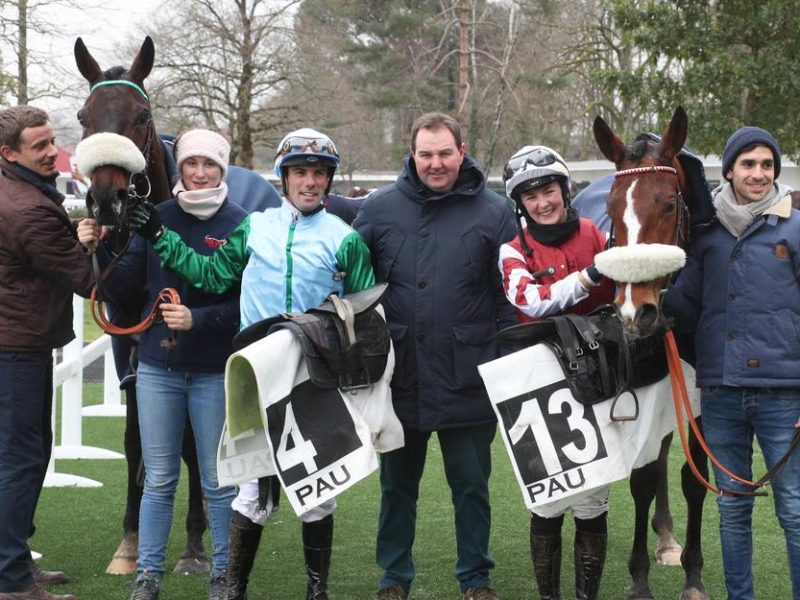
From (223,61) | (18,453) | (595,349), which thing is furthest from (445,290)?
(223,61)

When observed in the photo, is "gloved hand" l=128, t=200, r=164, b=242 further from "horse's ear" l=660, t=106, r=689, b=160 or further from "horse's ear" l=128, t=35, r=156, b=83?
"horse's ear" l=660, t=106, r=689, b=160

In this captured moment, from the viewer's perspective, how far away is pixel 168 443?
406cm

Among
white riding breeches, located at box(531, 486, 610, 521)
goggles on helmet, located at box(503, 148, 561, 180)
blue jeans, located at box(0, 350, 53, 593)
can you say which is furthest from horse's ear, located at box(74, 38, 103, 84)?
white riding breeches, located at box(531, 486, 610, 521)

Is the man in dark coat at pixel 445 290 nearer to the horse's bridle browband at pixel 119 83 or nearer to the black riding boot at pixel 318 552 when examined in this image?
the black riding boot at pixel 318 552

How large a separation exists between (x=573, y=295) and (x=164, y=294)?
1.59 meters

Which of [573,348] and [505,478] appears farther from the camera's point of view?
[505,478]

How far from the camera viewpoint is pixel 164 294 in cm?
396

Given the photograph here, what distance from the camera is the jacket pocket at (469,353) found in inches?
161

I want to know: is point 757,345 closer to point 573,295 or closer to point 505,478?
point 573,295

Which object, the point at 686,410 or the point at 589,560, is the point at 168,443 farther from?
the point at 686,410

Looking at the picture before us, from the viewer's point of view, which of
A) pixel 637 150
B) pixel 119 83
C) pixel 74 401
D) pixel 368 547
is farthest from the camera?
pixel 74 401

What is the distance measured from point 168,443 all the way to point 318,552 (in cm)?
75

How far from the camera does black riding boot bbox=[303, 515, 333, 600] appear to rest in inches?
153

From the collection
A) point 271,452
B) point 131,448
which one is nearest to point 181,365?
point 271,452
